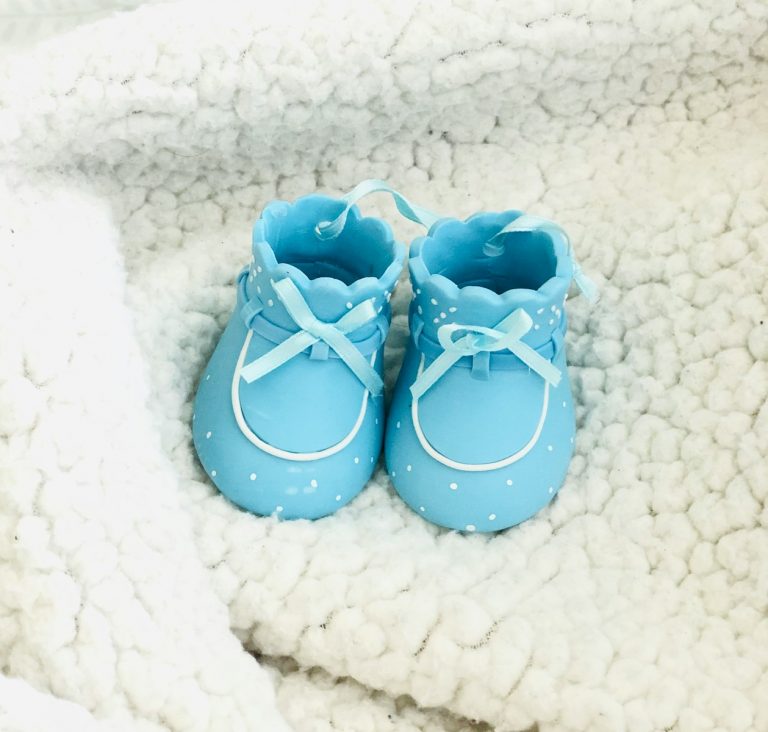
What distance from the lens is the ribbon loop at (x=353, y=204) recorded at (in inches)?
34.5

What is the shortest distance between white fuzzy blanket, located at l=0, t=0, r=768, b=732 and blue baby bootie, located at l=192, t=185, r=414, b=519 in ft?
0.12

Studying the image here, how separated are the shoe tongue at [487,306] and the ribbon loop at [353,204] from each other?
0.31 feet

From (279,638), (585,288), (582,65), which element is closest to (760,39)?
(582,65)

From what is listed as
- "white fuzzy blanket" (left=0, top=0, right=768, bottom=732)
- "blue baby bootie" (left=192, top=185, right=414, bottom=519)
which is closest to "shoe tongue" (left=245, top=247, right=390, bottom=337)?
"blue baby bootie" (left=192, top=185, right=414, bottom=519)

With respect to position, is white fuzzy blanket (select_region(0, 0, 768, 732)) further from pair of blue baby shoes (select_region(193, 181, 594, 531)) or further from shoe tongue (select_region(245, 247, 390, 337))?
shoe tongue (select_region(245, 247, 390, 337))

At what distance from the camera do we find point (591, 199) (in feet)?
3.42

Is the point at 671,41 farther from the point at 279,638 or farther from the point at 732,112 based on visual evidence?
the point at 279,638

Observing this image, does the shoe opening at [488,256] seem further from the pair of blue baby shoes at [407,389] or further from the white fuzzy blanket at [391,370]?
the white fuzzy blanket at [391,370]

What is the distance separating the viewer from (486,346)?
824 millimetres

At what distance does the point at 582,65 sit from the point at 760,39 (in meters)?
0.19

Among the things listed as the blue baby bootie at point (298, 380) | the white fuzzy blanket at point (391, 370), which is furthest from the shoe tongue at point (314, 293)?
the white fuzzy blanket at point (391, 370)

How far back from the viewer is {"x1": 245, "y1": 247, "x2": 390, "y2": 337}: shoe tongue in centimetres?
81

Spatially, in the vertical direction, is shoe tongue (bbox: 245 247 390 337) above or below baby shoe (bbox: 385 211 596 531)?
above

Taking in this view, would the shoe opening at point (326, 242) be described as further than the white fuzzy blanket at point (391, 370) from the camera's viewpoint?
Yes
